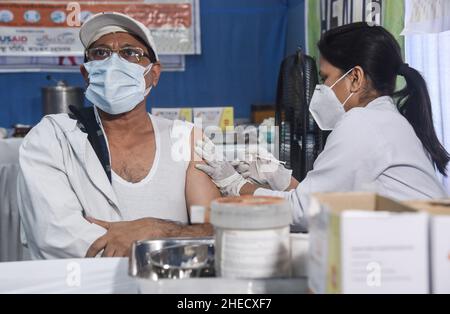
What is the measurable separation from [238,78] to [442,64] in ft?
10.4

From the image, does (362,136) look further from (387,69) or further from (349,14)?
(349,14)

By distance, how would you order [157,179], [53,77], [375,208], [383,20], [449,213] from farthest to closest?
[53,77]
[383,20]
[157,179]
[375,208]
[449,213]

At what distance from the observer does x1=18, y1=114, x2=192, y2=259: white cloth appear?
161 centimetres

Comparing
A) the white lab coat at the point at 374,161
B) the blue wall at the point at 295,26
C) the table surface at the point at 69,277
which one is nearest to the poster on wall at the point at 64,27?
the blue wall at the point at 295,26

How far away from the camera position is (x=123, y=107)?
197cm

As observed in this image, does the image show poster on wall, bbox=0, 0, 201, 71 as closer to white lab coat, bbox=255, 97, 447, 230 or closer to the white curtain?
the white curtain

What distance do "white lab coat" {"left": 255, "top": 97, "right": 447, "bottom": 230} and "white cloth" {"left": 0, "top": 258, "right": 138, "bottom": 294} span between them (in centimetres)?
56

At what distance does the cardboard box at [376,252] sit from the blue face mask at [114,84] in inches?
53.2

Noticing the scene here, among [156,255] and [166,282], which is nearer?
[166,282]

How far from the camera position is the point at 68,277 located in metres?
1.16

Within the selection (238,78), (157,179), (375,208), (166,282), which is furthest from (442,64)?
(238,78)

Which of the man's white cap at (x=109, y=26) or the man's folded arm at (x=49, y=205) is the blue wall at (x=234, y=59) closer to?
the man's white cap at (x=109, y=26)

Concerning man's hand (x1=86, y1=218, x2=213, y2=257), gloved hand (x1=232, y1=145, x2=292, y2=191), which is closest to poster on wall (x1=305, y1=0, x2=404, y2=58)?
gloved hand (x1=232, y1=145, x2=292, y2=191)

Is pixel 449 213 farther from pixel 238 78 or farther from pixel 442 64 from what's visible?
pixel 238 78
